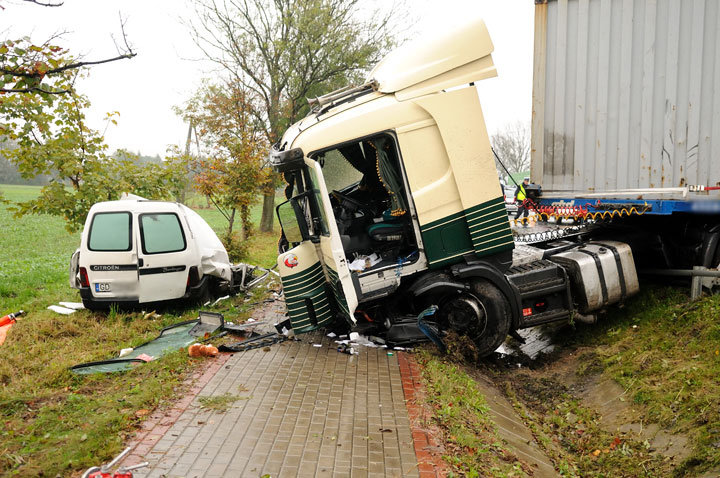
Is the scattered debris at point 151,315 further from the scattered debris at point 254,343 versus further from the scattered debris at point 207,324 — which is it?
the scattered debris at point 254,343

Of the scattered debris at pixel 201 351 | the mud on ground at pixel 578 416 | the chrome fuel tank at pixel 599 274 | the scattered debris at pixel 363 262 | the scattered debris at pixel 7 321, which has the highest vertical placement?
the scattered debris at pixel 363 262

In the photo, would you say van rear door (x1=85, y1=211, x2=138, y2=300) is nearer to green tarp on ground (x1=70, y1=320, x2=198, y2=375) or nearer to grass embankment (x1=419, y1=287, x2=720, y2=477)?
green tarp on ground (x1=70, y1=320, x2=198, y2=375)

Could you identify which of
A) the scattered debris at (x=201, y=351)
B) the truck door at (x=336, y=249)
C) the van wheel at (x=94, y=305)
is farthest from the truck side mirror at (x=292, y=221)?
the van wheel at (x=94, y=305)

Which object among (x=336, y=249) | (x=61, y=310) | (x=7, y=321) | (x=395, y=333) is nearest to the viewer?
(x=336, y=249)

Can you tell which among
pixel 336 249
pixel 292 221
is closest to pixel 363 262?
pixel 336 249

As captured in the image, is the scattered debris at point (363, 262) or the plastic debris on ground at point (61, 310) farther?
the plastic debris on ground at point (61, 310)

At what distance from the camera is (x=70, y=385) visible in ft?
19.2

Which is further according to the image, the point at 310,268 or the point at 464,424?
the point at 310,268

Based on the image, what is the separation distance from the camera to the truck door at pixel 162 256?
8617 mm

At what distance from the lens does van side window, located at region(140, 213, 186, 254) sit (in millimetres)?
8695

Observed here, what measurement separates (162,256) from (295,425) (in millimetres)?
5002

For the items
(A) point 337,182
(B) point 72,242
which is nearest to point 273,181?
(B) point 72,242

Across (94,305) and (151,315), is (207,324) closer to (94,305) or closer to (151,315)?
(151,315)

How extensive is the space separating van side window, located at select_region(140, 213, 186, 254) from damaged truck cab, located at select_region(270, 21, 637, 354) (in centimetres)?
289
